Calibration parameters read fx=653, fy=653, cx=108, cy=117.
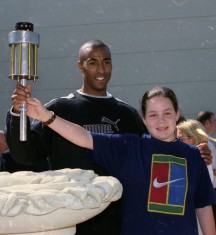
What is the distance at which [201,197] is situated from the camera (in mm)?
3023

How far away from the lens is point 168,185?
288cm

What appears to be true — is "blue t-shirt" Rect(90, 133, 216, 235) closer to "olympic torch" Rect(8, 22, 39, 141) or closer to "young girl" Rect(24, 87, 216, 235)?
"young girl" Rect(24, 87, 216, 235)

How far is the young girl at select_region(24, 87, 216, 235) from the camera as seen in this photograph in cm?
282

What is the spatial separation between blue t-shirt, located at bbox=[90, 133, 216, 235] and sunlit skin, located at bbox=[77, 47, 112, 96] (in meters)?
0.71

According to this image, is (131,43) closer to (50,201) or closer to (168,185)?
(168,185)

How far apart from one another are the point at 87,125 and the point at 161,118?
60cm

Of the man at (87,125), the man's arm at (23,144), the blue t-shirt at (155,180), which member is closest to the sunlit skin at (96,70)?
the man at (87,125)

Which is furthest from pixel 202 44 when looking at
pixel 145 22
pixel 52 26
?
pixel 52 26

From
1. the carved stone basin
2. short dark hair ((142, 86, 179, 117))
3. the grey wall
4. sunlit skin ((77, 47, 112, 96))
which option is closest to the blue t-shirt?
short dark hair ((142, 86, 179, 117))

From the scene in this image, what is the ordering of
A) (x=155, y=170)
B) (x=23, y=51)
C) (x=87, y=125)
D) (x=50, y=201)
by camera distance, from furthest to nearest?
(x=87, y=125) → (x=155, y=170) → (x=23, y=51) → (x=50, y=201)

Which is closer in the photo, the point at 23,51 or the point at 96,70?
the point at 23,51

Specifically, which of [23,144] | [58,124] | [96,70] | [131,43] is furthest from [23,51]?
[131,43]

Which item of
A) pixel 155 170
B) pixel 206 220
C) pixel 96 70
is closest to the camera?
pixel 155 170

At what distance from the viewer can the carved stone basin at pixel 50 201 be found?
6.76 ft
